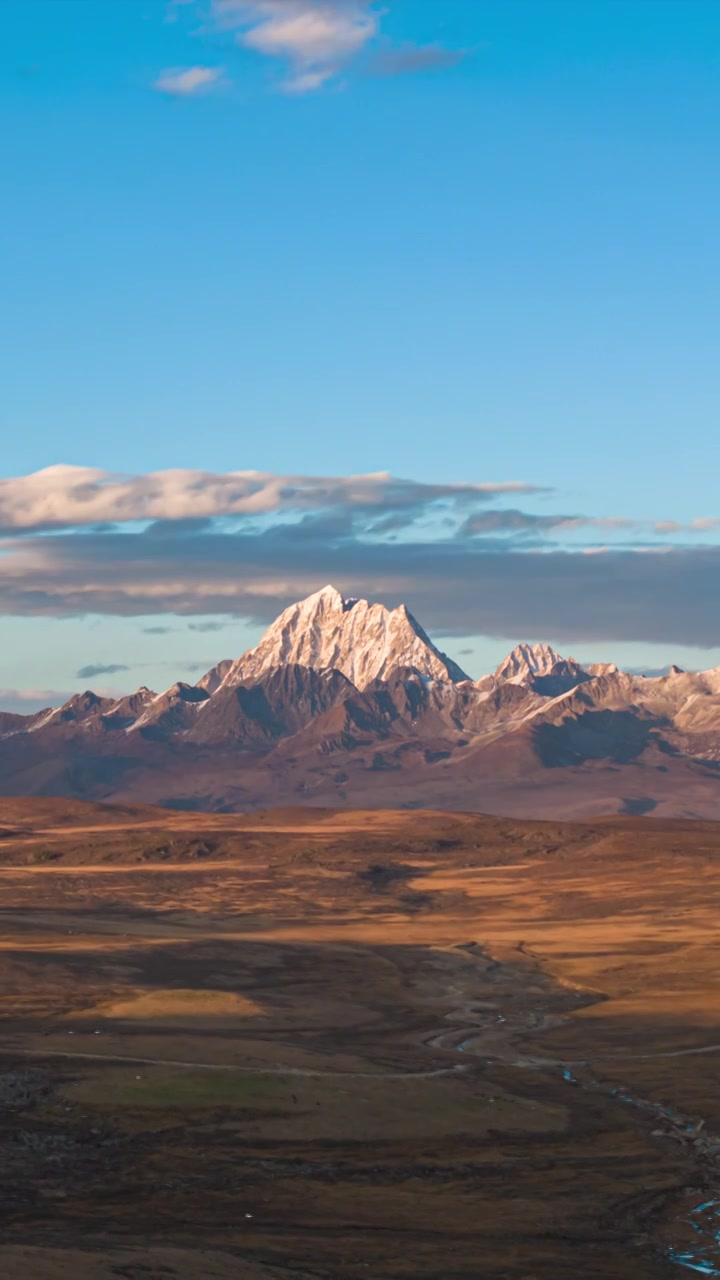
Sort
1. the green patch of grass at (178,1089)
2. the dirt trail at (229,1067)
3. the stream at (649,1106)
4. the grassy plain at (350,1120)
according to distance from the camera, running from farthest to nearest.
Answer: the dirt trail at (229,1067)
the green patch of grass at (178,1089)
the stream at (649,1106)
the grassy plain at (350,1120)

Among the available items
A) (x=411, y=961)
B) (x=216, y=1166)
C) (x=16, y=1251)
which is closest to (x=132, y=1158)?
(x=216, y=1166)

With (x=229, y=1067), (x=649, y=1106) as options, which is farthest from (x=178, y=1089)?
(x=649, y=1106)

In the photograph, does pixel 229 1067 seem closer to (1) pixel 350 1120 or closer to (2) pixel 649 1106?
(1) pixel 350 1120

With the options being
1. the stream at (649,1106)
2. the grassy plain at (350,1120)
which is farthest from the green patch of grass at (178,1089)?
the stream at (649,1106)

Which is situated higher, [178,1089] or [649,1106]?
[178,1089]

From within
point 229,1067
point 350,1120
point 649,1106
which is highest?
point 229,1067

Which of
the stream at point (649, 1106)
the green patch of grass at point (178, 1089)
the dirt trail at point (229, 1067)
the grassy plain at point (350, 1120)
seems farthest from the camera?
the dirt trail at point (229, 1067)

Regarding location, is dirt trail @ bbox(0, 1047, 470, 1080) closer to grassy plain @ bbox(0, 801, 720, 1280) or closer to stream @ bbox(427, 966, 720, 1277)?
grassy plain @ bbox(0, 801, 720, 1280)

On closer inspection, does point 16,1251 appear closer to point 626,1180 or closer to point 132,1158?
point 132,1158

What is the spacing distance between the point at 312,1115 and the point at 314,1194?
45.4ft

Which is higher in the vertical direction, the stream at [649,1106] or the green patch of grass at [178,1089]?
the green patch of grass at [178,1089]

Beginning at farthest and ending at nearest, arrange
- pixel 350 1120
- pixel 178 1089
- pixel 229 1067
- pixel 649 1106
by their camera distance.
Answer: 1. pixel 229 1067
2. pixel 649 1106
3. pixel 178 1089
4. pixel 350 1120

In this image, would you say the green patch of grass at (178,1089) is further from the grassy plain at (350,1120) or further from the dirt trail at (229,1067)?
the dirt trail at (229,1067)

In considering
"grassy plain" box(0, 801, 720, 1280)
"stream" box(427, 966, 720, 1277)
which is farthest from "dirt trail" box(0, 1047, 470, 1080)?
"stream" box(427, 966, 720, 1277)
